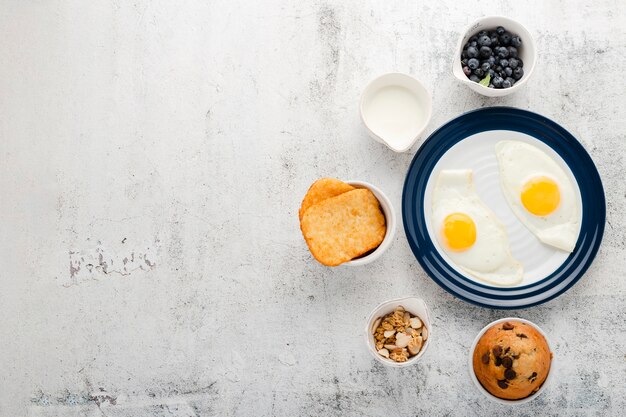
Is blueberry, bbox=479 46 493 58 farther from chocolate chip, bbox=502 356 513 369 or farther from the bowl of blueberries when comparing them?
chocolate chip, bbox=502 356 513 369

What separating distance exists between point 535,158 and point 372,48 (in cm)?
90

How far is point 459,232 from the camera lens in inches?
103

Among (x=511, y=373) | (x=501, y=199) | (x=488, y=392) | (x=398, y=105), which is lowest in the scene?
(x=488, y=392)

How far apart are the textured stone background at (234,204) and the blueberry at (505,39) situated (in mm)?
248

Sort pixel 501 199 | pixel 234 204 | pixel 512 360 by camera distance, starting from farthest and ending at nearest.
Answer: pixel 234 204 < pixel 501 199 < pixel 512 360

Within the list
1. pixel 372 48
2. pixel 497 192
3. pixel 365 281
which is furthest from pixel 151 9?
pixel 497 192

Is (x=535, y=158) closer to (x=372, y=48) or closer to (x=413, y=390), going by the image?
(x=372, y=48)

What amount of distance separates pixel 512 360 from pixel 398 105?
1194 millimetres

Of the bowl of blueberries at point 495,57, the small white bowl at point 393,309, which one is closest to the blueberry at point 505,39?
the bowl of blueberries at point 495,57

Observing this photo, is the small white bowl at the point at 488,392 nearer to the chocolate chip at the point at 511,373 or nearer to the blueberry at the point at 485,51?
the chocolate chip at the point at 511,373

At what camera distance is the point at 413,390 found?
9.05 feet

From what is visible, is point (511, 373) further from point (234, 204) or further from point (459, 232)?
point (234, 204)

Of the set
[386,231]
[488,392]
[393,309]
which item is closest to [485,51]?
[386,231]

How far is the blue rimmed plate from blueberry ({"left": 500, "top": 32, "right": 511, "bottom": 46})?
0.93 feet
